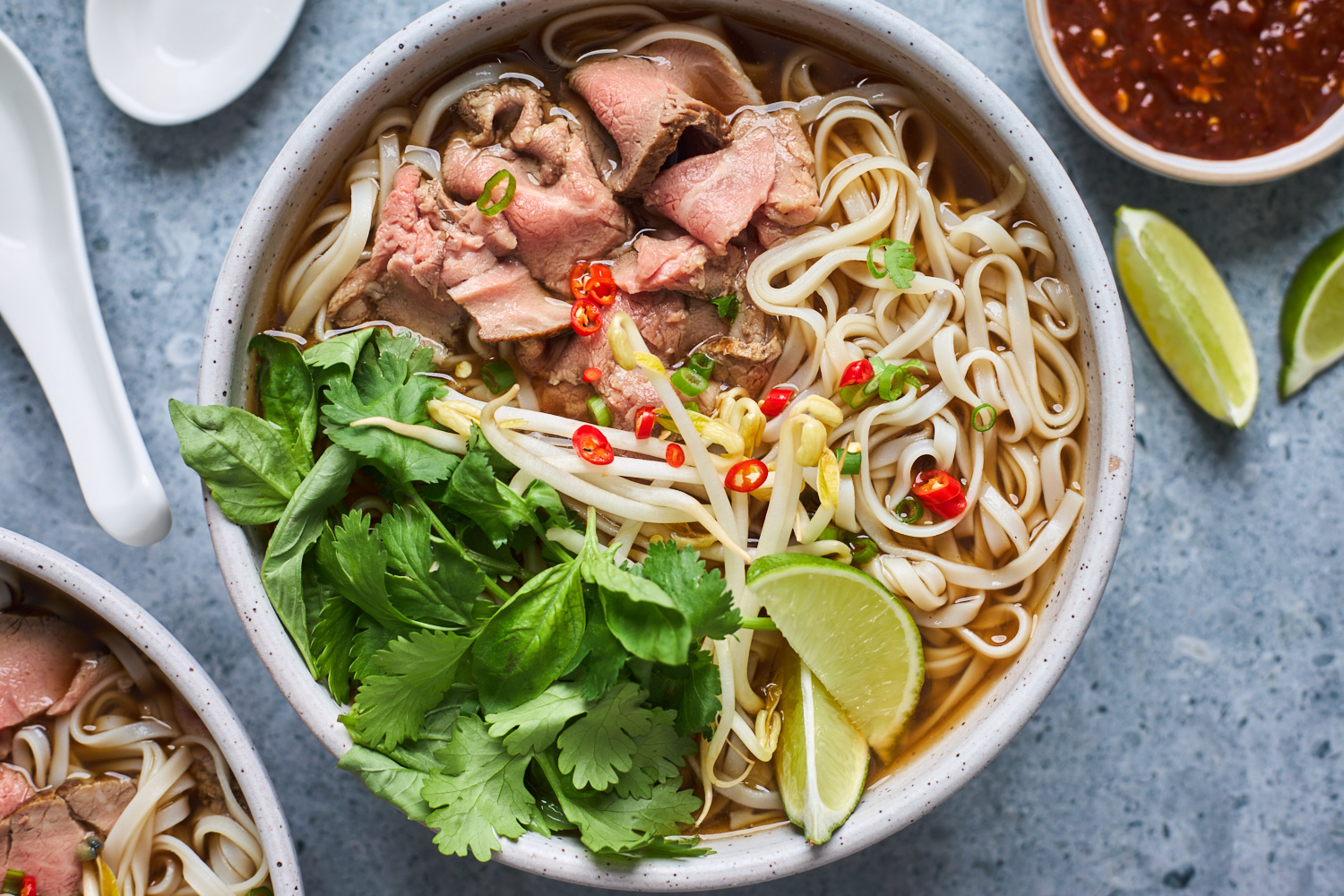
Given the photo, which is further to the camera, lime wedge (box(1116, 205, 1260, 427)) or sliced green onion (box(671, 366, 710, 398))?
lime wedge (box(1116, 205, 1260, 427))

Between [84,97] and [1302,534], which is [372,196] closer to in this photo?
[84,97]

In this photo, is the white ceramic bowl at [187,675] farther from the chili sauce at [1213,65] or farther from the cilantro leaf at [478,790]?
the chili sauce at [1213,65]

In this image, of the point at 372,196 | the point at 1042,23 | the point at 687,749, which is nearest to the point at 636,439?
the point at 687,749

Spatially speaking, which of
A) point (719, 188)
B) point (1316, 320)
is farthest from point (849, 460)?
point (1316, 320)

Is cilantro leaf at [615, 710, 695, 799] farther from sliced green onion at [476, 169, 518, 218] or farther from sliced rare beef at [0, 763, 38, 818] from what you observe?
sliced rare beef at [0, 763, 38, 818]

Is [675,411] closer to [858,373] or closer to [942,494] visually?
[858,373]

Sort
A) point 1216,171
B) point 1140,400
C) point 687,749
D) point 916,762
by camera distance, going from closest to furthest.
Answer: point 687,749, point 916,762, point 1216,171, point 1140,400

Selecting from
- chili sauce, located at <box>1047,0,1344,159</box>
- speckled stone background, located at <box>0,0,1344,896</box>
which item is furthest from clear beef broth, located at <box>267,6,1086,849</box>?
chili sauce, located at <box>1047,0,1344,159</box>
